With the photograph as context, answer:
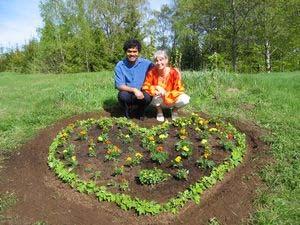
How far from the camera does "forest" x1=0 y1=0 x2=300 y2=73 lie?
30578mm

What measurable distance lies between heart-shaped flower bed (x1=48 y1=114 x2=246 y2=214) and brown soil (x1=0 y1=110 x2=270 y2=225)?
0.09m

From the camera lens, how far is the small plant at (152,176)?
5.07 metres

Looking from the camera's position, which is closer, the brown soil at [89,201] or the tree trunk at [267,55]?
the brown soil at [89,201]

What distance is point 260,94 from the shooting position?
8656mm

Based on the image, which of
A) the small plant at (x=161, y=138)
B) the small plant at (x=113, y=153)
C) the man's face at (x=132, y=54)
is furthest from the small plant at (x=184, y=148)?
the man's face at (x=132, y=54)

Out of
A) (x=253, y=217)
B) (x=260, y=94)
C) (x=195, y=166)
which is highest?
(x=260, y=94)

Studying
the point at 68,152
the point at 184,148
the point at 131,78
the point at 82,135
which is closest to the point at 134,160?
the point at 184,148

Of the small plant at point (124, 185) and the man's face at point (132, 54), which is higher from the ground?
the man's face at point (132, 54)

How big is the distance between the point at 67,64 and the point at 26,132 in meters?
27.0

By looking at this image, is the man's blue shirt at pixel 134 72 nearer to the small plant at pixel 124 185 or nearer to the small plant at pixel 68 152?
the small plant at pixel 68 152

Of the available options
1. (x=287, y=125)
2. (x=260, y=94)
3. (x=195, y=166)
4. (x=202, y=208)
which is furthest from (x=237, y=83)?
(x=202, y=208)

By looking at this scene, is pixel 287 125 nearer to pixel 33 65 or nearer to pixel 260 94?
pixel 260 94

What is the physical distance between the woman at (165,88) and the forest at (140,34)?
72.8 ft

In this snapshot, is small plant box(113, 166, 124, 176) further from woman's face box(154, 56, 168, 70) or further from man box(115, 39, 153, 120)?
woman's face box(154, 56, 168, 70)
